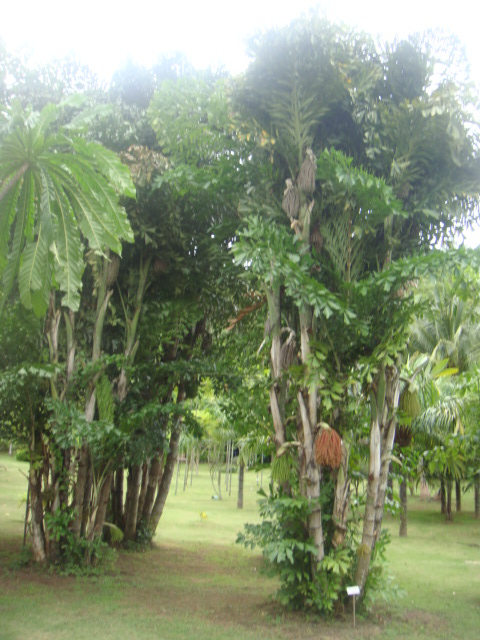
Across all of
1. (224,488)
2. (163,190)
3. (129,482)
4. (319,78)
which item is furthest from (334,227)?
(224,488)

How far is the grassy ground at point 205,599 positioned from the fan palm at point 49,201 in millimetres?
3883

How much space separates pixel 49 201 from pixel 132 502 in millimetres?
8042

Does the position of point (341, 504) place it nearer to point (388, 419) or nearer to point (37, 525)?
point (388, 419)

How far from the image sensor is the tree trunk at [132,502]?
1128cm

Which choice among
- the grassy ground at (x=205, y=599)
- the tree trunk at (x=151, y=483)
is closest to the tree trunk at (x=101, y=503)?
the grassy ground at (x=205, y=599)

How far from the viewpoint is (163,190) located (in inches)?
370

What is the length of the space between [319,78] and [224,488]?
2271cm

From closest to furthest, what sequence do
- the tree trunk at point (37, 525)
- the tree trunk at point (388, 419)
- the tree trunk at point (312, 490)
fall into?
1. the tree trunk at point (312, 490)
2. the tree trunk at point (388, 419)
3. the tree trunk at point (37, 525)

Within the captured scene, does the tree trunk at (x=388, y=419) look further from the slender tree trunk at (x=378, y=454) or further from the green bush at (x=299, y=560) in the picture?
the green bush at (x=299, y=560)

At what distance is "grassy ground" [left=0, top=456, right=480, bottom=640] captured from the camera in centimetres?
650

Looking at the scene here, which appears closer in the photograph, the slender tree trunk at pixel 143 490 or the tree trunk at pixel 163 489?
the tree trunk at pixel 163 489

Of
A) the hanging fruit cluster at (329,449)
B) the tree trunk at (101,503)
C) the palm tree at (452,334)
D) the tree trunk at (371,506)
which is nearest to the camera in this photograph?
the hanging fruit cluster at (329,449)

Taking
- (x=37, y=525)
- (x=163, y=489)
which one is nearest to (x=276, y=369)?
(x=37, y=525)

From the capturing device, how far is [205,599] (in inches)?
314
